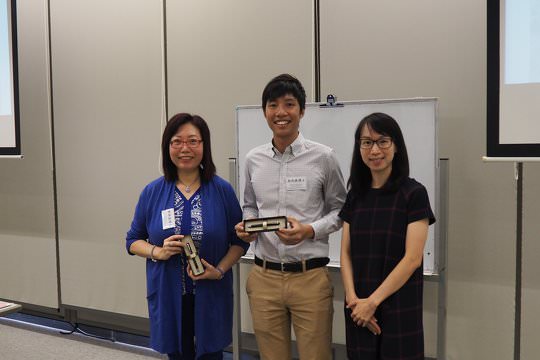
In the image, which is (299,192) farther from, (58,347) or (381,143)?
(58,347)

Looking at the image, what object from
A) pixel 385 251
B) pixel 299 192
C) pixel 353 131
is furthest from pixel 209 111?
pixel 385 251

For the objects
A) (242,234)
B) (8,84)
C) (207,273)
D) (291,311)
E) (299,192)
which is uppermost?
(8,84)

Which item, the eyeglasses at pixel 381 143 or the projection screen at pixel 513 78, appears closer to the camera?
the eyeglasses at pixel 381 143

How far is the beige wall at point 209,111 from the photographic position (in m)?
2.54

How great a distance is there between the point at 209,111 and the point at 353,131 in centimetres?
102

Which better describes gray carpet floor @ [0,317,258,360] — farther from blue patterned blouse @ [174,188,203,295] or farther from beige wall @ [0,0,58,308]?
blue patterned blouse @ [174,188,203,295]

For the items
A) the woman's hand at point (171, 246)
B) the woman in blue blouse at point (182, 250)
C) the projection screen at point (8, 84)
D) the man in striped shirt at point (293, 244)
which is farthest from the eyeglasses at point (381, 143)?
the projection screen at point (8, 84)

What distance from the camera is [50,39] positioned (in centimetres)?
367

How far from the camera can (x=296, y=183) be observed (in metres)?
1.86

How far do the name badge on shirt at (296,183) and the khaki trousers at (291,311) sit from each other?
303 mm

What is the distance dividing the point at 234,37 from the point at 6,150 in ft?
5.77

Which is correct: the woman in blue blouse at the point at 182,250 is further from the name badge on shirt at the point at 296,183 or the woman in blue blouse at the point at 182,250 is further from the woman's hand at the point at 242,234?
the name badge on shirt at the point at 296,183

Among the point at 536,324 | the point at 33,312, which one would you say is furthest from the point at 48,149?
the point at 536,324

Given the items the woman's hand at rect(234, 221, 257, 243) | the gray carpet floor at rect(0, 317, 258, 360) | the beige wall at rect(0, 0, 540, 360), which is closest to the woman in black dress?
the woman's hand at rect(234, 221, 257, 243)
